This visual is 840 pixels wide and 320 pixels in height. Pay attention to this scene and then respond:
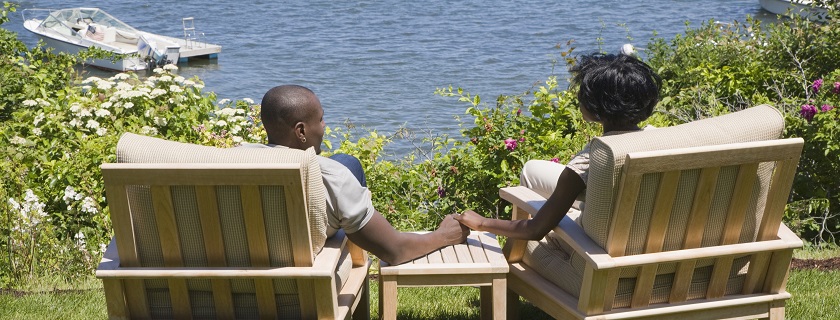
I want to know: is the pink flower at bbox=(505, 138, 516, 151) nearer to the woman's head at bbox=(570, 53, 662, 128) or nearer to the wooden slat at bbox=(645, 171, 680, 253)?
the woman's head at bbox=(570, 53, 662, 128)

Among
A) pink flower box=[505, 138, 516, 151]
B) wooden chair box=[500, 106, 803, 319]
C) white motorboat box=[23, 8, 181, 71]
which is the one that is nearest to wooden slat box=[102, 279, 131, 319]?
wooden chair box=[500, 106, 803, 319]

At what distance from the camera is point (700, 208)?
10.2ft

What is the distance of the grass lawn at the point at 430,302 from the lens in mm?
4238

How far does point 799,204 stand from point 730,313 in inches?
125

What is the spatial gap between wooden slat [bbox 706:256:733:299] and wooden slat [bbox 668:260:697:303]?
8cm

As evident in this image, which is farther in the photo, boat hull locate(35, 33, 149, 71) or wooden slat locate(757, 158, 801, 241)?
boat hull locate(35, 33, 149, 71)

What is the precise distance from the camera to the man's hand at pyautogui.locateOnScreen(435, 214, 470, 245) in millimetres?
3719

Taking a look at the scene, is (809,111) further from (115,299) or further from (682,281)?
(115,299)

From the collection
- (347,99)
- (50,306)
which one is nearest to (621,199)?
(50,306)

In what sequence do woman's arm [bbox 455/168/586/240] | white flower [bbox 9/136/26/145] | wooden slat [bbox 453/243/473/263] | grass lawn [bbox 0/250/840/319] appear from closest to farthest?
woman's arm [bbox 455/168/586/240]
wooden slat [bbox 453/243/473/263]
grass lawn [bbox 0/250/840/319]
white flower [bbox 9/136/26/145]

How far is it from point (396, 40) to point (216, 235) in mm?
19569

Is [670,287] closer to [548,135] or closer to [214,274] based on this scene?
[214,274]

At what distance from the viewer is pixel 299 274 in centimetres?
306

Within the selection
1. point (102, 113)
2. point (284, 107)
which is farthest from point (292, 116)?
point (102, 113)
